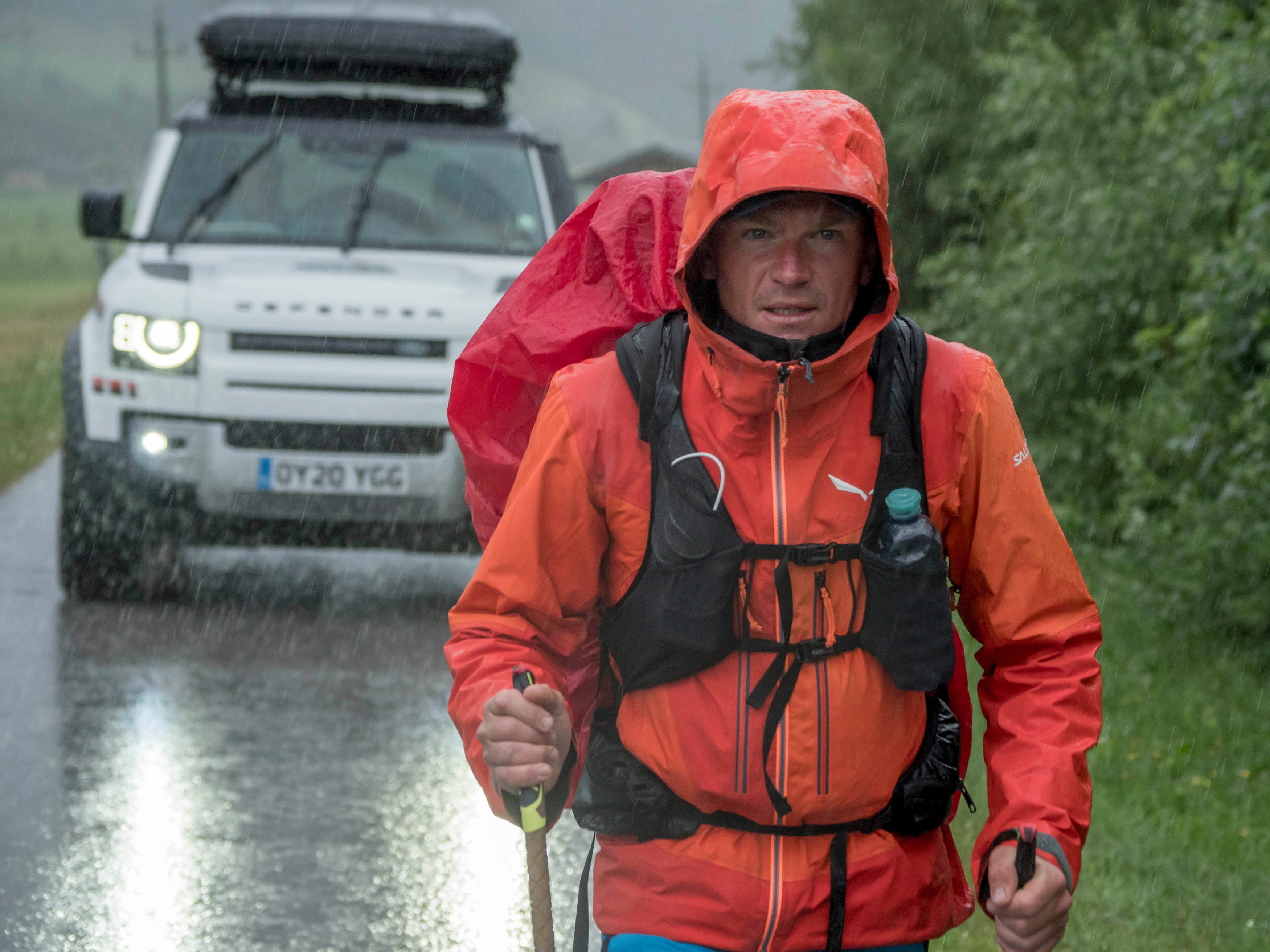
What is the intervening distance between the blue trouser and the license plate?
16.9 ft

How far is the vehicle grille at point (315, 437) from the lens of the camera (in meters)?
7.41

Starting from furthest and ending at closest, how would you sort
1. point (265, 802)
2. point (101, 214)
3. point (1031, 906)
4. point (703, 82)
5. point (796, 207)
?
point (703, 82)
point (101, 214)
point (265, 802)
point (796, 207)
point (1031, 906)

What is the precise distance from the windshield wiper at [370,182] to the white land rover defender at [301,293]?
11mm

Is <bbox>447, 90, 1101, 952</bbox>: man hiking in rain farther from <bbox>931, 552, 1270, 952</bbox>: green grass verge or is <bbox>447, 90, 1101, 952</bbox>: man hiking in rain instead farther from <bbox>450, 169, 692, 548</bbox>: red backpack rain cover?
<bbox>931, 552, 1270, 952</bbox>: green grass verge

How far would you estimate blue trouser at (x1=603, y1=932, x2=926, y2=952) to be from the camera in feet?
7.49

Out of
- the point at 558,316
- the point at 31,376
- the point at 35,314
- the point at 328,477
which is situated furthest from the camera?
the point at 35,314

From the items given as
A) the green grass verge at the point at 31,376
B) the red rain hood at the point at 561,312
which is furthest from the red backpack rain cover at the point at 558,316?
the green grass verge at the point at 31,376

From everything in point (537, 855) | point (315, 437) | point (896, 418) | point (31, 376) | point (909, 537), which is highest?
point (896, 418)

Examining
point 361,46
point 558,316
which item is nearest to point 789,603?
point 558,316

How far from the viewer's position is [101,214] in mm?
8000

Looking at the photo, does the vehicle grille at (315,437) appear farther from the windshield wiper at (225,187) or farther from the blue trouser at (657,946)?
the blue trouser at (657,946)

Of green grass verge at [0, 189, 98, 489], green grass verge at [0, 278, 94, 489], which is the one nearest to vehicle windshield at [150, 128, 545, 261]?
green grass verge at [0, 278, 94, 489]

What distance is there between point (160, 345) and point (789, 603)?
570 centimetres

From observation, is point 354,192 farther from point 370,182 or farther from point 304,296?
point 304,296
